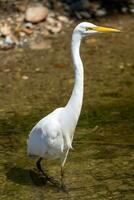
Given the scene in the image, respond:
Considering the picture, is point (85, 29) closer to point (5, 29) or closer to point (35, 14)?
point (5, 29)

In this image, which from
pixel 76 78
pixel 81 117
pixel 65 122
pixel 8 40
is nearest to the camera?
pixel 76 78

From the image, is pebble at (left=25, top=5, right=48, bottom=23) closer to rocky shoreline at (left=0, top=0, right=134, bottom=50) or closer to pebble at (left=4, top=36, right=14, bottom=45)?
rocky shoreline at (left=0, top=0, right=134, bottom=50)

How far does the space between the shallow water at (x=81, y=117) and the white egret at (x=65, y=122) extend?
0.44 m

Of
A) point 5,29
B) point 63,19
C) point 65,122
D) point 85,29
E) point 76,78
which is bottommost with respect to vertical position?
point 63,19

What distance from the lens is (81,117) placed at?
28.8 ft

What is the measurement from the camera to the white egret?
650 cm

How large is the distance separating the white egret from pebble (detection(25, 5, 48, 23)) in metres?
6.15

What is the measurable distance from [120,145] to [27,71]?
342cm

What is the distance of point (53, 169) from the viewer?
292 inches

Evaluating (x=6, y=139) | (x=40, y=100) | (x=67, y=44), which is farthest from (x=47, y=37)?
(x=6, y=139)

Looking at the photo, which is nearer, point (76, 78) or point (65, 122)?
point (76, 78)

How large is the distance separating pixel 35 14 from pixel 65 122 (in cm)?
656

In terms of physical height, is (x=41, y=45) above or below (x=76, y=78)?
below

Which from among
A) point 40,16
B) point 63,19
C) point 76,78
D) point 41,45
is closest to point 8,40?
point 41,45
